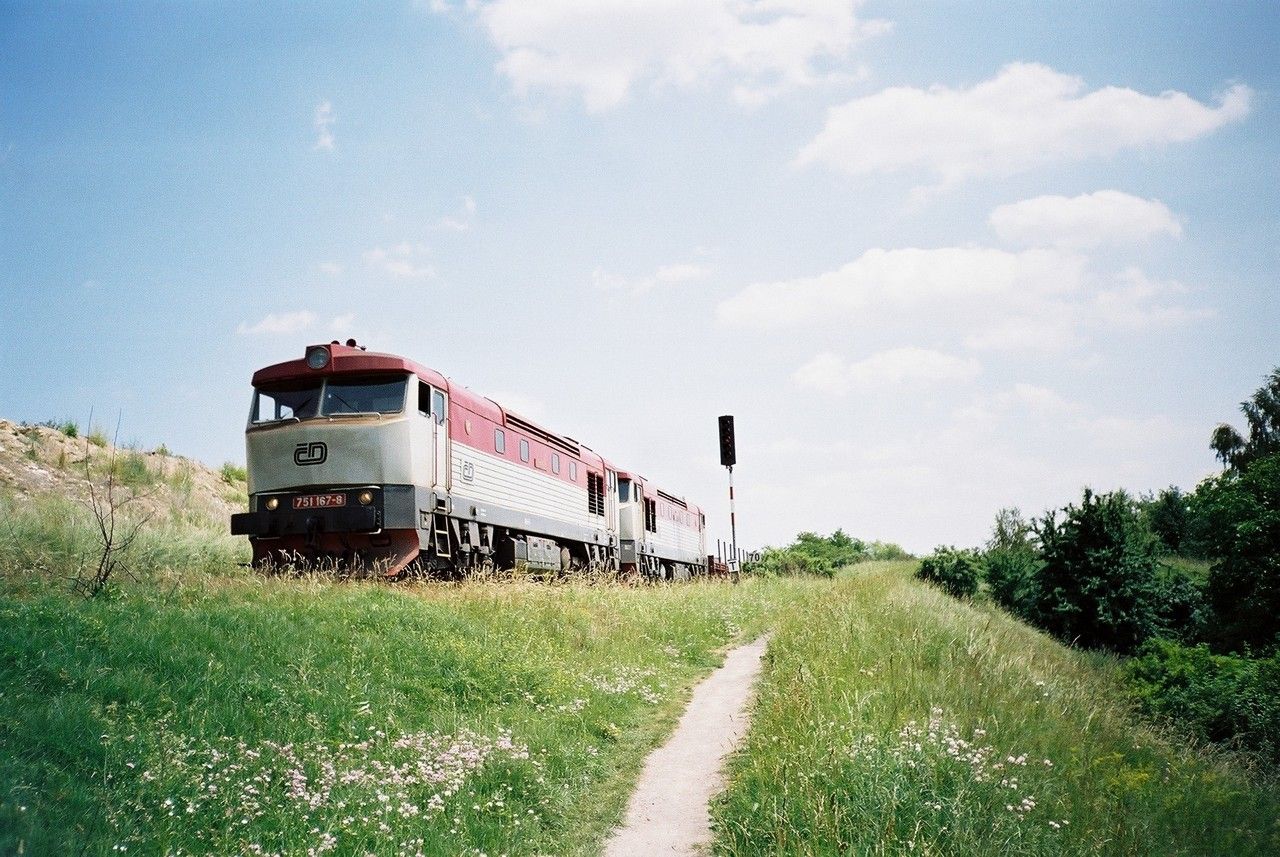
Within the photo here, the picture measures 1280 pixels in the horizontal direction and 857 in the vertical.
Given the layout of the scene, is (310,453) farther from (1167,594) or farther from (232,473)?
(1167,594)

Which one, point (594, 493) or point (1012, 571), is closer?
point (594, 493)

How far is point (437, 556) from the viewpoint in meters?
15.7

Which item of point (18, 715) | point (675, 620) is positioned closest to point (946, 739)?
point (18, 715)

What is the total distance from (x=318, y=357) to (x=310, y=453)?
171cm

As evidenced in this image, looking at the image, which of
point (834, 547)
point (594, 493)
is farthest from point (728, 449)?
point (834, 547)

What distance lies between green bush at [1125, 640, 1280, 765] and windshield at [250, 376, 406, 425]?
14.8m

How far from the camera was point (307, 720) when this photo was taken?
7484mm

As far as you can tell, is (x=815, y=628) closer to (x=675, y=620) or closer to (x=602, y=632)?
(x=602, y=632)

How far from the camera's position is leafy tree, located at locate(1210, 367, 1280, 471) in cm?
4341

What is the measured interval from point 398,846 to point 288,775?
1170mm

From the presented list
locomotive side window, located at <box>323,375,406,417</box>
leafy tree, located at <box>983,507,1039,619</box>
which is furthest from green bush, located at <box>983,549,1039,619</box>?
locomotive side window, located at <box>323,375,406,417</box>

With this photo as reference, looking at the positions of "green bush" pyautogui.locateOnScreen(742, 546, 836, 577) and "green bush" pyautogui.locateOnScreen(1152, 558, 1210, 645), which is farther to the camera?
"green bush" pyautogui.locateOnScreen(742, 546, 836, 577)

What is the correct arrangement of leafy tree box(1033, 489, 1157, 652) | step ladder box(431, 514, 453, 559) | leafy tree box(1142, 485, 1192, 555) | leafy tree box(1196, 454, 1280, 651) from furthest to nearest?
leafy tree box(1142, 485, 1192, 555) → leafy tree box(1196, 454, 1280, 651) → leafy tree box(1033, 489, 1157, 652) → step ladder box(431, 514, 453, 559)

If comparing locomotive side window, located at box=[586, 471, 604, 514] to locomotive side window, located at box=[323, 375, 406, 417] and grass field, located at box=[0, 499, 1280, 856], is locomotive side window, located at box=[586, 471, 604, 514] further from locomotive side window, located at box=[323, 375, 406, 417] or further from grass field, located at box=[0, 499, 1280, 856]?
grass field, located at box=[0, 499, 1280, 856]
